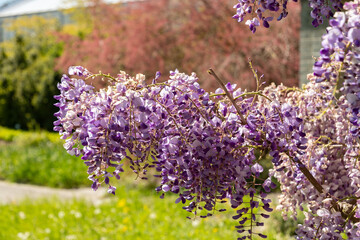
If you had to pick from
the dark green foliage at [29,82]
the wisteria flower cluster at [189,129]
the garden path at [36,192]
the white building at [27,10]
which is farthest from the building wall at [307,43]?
the white building at [27,10]

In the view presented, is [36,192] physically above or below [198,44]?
below

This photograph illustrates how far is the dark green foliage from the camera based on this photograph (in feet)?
56.7

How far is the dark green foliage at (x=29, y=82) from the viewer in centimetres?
1730

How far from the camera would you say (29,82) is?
1805 cm

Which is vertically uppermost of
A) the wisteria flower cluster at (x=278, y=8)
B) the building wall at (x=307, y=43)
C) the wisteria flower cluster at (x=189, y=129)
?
the building wall at (x=307, y=43)

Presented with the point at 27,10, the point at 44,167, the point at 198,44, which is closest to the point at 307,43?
the point at 198,44

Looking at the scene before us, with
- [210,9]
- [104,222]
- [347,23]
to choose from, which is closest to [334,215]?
[347,23]

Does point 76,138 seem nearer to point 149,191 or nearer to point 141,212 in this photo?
point 141,212

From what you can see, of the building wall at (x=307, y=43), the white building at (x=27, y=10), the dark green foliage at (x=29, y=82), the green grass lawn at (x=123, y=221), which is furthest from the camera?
the white building at (x=27, y=10)

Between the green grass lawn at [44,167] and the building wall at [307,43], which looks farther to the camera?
the green grass lawn at [44,167]

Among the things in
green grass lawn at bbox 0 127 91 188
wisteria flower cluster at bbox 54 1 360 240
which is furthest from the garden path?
wisteria flower cluster at bbox 54 1 360 240

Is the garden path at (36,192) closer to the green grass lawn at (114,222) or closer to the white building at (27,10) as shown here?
the green grass lawn at (114,222)

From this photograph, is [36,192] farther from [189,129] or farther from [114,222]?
[189,129]

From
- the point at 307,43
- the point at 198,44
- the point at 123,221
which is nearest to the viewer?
the point at 123,221
